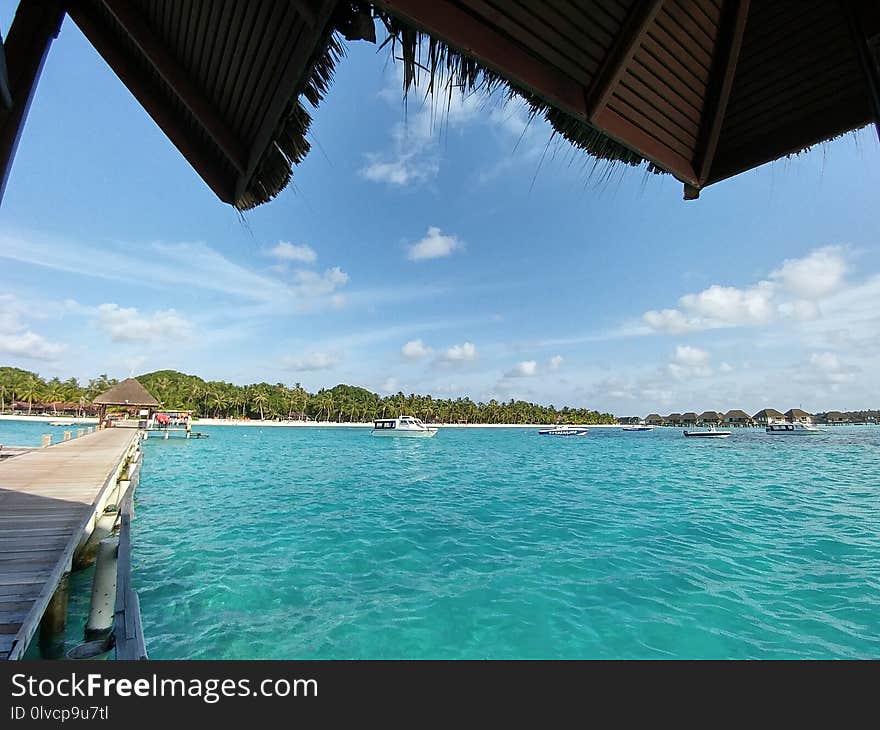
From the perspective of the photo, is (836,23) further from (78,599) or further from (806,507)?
(806,507)

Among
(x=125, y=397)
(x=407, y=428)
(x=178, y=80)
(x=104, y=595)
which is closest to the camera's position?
(x=178, y=80)

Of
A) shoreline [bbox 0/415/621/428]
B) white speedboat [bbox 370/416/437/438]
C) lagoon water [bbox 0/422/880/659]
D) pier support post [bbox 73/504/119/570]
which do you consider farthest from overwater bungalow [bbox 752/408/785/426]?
pier support post [bbox 73/504/119/570]

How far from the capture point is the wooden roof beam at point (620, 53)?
81.0 inches

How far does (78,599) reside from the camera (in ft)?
19.1

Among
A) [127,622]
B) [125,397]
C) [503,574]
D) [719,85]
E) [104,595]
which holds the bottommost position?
[503,574]

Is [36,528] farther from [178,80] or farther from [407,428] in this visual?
[407,428]

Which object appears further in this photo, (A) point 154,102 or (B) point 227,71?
(A) point 154,102

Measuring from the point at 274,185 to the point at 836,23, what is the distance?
301 cm

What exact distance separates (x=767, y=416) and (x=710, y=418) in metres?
21.1

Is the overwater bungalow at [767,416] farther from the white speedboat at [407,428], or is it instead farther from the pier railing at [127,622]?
the pier railing at [127,622]

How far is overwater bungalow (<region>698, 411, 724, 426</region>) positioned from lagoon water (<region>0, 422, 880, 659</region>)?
107 m

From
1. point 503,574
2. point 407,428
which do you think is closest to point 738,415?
point 407,428

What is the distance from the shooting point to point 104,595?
4391 mm
